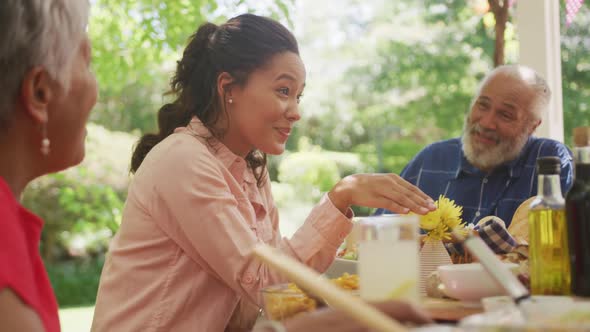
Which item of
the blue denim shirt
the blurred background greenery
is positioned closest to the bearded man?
the blue denim shirt

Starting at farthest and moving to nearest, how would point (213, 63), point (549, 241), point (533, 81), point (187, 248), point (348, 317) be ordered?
point (533, 81) → point (213, 63) → point (187, 248) → point (549, 241) → point (348, 317)

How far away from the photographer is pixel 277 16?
5.14m

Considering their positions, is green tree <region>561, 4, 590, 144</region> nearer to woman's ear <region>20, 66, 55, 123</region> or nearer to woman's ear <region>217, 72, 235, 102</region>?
woman's ear <region>217, 72, 235, 102</region>

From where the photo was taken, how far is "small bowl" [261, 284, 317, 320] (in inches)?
48.6

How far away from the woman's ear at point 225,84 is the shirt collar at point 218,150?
11 cm

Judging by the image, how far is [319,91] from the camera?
12102 mm

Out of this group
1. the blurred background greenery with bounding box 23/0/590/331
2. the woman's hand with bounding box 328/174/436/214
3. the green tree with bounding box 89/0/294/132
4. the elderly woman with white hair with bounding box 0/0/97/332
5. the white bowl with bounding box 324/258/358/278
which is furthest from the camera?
the blurred background greenery with bounding box 23/0/590/331

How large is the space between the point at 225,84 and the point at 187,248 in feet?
1.76

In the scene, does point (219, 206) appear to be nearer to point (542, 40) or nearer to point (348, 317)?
point (348, 317)

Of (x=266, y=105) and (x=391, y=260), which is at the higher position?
(x=266, y=105)

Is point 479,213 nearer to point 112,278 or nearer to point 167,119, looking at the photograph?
point 167,119

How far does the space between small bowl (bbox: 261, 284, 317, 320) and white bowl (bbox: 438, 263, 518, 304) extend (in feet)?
1.16

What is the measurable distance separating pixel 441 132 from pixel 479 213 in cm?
844

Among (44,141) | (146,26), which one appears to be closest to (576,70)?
(146,26)
